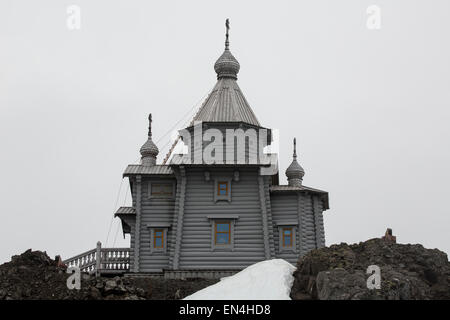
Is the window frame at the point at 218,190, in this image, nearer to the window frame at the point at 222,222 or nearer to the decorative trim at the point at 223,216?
the decorative trim at the point at 223,216

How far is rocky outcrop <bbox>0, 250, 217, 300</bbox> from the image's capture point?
37844 millimetres

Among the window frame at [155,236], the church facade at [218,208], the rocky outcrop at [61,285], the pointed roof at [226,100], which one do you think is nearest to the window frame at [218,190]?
the church facade at [218,208]

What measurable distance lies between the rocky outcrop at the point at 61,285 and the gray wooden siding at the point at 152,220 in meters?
4.30

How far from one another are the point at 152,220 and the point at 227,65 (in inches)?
471

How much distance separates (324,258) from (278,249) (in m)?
10.1

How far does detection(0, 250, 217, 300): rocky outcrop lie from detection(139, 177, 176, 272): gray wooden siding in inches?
169

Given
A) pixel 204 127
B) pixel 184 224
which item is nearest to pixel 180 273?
pixel 184 224

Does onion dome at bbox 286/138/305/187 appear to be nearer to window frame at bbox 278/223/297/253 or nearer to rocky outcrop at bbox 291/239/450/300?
window frame at bbox 278/223/297/253

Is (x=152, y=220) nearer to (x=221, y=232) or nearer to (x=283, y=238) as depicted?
(x=221, y=232)

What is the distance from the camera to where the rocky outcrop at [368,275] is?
3388cm

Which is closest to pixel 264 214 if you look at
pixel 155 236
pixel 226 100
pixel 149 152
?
pixel 155 236

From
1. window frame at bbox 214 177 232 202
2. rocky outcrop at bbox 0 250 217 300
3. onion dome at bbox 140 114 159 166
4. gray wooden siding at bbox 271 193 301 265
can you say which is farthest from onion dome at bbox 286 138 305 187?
rocky outcrop at bbox 0 250 217 300

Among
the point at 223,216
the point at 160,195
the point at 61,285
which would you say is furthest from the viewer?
the point at 160,195

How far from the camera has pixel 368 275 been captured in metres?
35.2
